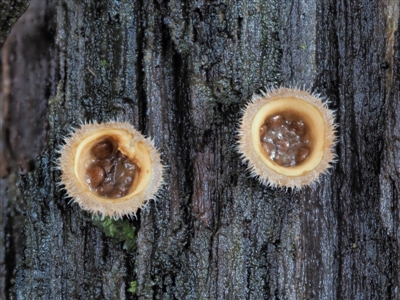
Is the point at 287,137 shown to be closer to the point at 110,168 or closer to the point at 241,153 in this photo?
the point at 241,153

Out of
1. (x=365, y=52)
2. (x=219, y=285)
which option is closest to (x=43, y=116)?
(x=219, y=285)

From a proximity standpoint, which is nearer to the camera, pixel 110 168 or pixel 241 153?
pixel 241 153

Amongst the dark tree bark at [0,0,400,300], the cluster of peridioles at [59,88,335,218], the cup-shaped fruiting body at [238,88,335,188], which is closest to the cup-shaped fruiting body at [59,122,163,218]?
the cluster of peridioles at [59,88,335,218]

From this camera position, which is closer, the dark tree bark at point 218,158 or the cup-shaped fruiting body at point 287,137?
the cup-shaped fruiting body at point 287,137

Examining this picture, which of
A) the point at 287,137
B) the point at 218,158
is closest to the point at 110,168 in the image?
the point at 218,158

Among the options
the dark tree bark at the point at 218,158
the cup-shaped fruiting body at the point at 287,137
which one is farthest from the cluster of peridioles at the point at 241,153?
the dark tree bark at the point at 218,158

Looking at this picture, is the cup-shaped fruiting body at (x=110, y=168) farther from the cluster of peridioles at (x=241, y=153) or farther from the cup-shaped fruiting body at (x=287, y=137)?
the cup-shaped fruiting body at (x=287, y=137)
